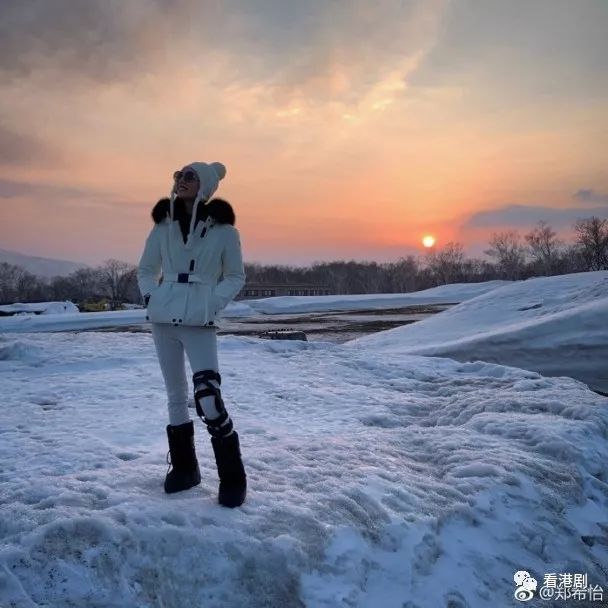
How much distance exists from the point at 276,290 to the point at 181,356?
287 ft

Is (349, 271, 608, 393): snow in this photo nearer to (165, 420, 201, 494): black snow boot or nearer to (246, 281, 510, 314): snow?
(165, 420, 201, 494): black snow boot

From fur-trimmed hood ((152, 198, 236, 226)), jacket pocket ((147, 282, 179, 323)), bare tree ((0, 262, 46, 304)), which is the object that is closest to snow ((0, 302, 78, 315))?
fur-trimmed hood ((152, 198, 236, 226))

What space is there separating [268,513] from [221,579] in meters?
0.49

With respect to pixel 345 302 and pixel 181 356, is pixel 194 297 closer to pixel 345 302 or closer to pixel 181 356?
pixel 181 356

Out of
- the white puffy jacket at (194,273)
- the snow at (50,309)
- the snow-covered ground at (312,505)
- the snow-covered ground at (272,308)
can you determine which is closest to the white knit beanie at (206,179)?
the white puffy jacket at (194,273)

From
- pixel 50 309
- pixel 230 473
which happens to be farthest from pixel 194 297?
pixel 50 309

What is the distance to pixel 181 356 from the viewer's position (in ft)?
9.80

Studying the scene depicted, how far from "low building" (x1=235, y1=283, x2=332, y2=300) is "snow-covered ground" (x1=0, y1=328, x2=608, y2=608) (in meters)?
74.3

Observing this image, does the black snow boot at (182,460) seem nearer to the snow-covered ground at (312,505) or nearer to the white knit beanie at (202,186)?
the snow-covered ground at (312,505)

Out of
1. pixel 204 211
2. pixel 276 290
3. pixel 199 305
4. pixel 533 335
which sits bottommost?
pixel 533 335

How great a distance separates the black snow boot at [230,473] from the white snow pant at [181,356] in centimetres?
19

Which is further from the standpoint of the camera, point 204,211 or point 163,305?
point 204,211

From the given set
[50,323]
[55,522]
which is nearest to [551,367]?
[55,522]

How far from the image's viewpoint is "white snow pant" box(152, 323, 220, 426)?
109 inches
